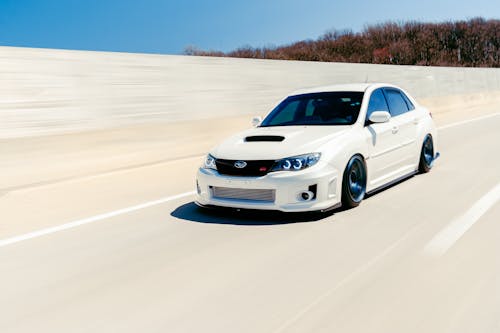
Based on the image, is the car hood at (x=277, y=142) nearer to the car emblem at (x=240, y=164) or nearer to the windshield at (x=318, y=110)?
the car emblem at (x=240, y=164)

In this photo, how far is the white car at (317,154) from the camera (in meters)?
6.20

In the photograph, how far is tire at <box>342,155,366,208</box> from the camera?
6.63 metres

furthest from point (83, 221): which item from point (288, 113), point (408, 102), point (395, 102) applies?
point (408, 102)

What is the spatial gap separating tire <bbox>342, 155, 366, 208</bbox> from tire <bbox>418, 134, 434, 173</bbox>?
2389 millimetres

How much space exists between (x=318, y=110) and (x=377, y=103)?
840mm

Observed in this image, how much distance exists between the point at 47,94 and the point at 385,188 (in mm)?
5212

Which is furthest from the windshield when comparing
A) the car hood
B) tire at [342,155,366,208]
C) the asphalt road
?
the asphalt road

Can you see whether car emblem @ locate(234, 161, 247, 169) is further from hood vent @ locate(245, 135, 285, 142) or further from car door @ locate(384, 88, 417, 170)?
car door @ locate(384, 88, 417, 170)

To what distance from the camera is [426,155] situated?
9164 mm

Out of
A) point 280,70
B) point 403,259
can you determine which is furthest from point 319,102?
point 280,70

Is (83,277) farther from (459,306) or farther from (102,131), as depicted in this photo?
(102,131)

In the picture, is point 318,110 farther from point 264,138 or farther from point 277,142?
point 277,142

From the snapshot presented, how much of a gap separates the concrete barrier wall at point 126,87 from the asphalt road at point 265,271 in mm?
2818

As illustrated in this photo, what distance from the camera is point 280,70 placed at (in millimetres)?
14797
